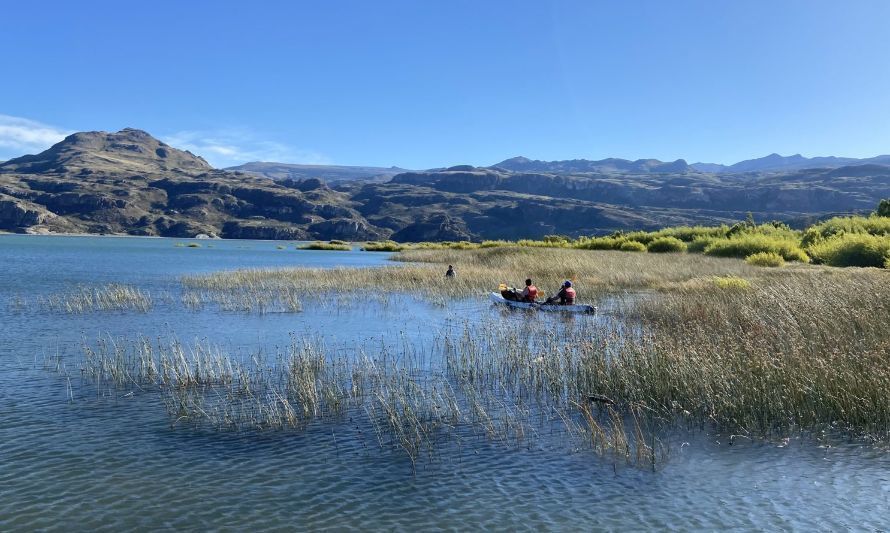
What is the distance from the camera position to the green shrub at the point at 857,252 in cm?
3822

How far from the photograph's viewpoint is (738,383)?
11969mm

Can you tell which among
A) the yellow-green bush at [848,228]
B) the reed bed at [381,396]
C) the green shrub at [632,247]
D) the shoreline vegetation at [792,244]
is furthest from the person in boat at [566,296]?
the green shrub at [632,247]

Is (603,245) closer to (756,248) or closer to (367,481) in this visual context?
(756,248)

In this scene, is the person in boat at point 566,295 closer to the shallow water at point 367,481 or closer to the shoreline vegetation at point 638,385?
the shoreline vegetation at point 638,385

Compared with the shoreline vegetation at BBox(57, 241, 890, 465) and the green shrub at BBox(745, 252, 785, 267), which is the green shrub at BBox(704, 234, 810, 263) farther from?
the shoreline vegetation at BBox(57, 241, 890, 465)

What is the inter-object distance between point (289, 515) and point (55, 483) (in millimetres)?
3734

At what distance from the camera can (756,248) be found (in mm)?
52812

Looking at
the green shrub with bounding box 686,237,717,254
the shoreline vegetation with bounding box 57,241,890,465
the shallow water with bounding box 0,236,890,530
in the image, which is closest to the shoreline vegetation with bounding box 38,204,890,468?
the shoreline vegetation with bounding box 57,241,890,465

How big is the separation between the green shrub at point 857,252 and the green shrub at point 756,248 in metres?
2.72

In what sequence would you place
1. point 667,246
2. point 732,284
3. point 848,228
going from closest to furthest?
point 732,284 < point 848,228 < point 667,246

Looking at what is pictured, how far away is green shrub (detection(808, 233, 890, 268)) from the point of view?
125ft

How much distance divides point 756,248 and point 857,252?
1243cm

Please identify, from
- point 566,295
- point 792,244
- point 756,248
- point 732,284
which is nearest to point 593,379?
point 566,295

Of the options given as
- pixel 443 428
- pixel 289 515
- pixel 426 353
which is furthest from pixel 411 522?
pixel 426 353
